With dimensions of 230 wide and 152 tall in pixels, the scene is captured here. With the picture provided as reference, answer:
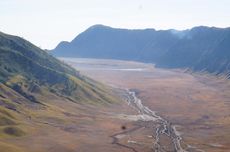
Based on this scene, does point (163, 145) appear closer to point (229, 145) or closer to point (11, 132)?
point (229, 145)

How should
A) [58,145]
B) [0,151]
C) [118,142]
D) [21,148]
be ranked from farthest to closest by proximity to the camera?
[118,142] < [58,145] < [21,148] < [0,151]

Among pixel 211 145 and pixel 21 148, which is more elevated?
pixel 211 145

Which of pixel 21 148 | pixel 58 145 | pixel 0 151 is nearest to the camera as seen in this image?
pixel 0 151

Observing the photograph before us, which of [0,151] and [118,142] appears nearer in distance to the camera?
[0,151]

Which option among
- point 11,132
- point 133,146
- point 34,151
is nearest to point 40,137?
point 11,132

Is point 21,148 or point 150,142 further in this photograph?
point 150,142

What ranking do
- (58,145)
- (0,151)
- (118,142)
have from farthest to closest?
1. (118,142)
2. (58,145)
3. (0,151)

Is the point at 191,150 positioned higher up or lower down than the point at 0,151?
higher up

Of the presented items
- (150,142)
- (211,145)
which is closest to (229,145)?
(211,145)

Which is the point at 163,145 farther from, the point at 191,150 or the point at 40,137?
the point at 40,137

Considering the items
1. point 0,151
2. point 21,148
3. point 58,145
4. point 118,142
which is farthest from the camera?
point 118,142
